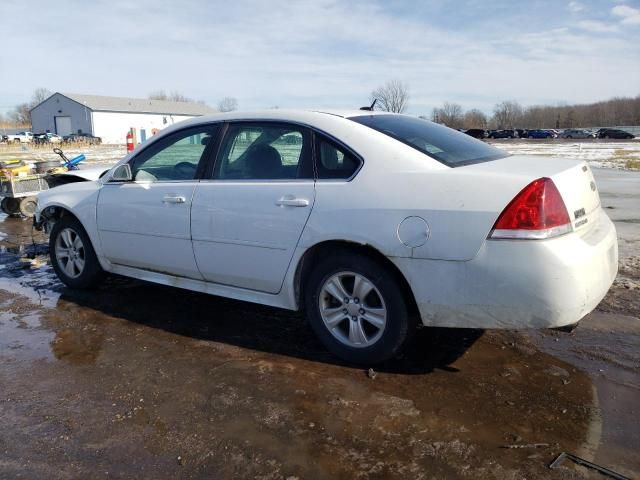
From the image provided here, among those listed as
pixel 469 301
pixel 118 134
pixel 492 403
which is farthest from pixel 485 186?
pixel 118 134

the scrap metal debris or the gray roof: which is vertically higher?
the gray roof

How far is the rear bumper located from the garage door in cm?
8688

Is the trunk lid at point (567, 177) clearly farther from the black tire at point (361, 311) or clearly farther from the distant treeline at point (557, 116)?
the distant treeline at point (557, 116)

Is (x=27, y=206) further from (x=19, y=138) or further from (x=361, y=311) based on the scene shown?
(x=19, y=138)

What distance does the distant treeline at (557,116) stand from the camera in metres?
102

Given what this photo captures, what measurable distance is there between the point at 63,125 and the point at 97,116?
25.1ft

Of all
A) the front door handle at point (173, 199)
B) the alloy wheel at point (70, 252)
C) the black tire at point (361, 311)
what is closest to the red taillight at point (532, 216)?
the black tire at point (361, 311)

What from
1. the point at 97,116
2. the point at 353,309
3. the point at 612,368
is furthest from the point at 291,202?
the point at 97,116

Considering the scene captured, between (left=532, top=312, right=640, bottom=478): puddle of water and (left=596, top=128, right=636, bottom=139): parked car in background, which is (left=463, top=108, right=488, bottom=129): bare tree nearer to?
(left=596, top=128, right=636, bottom=139): parked car in background

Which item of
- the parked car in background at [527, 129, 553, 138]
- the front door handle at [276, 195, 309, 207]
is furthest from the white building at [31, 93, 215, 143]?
the front door handle at [276, 195, 309, 207]

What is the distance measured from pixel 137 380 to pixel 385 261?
1765 mm

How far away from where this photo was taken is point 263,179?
386 cm

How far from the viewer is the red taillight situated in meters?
2.92

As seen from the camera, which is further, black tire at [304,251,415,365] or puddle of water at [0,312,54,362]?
puddle of water at [0,312,54,362]
